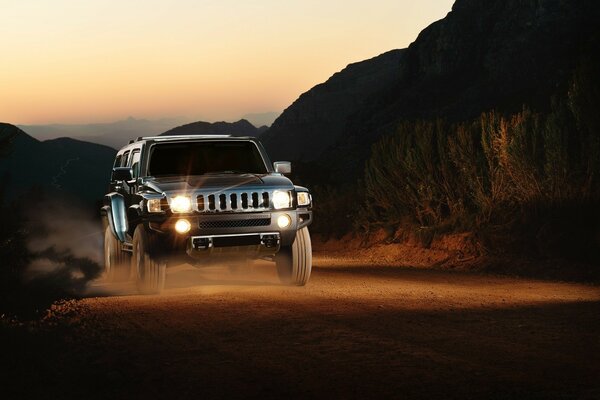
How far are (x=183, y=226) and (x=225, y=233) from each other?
0.64m

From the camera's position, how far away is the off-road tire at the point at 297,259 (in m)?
15.0

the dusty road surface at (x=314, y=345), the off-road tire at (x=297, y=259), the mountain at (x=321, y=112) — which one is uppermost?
the mountain at (x=321, y=112)

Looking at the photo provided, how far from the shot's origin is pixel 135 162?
16.3 meters

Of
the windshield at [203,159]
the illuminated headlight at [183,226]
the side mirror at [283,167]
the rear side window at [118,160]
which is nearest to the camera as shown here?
the illuminated headlight at [183,226]

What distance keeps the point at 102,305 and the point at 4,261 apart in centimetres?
168

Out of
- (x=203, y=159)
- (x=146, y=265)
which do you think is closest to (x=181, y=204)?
(x=146, y=265)

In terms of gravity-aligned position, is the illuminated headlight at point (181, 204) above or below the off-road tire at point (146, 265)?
above

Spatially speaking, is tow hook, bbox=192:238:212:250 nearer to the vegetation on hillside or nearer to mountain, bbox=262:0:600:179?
the vegetation on hillside

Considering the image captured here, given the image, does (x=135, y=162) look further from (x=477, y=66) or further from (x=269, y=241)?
(x=477, y=66)

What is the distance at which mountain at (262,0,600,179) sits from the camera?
9206 cm

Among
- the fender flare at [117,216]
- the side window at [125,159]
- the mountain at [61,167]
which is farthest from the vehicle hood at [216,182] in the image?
the mountain at [61,167]

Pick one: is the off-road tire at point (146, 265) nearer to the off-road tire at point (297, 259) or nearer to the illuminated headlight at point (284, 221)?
the illuminated headlight at point (284, 221)

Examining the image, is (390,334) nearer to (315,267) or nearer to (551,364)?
(551,364)

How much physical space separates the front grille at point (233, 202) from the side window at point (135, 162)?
209 centimetres
